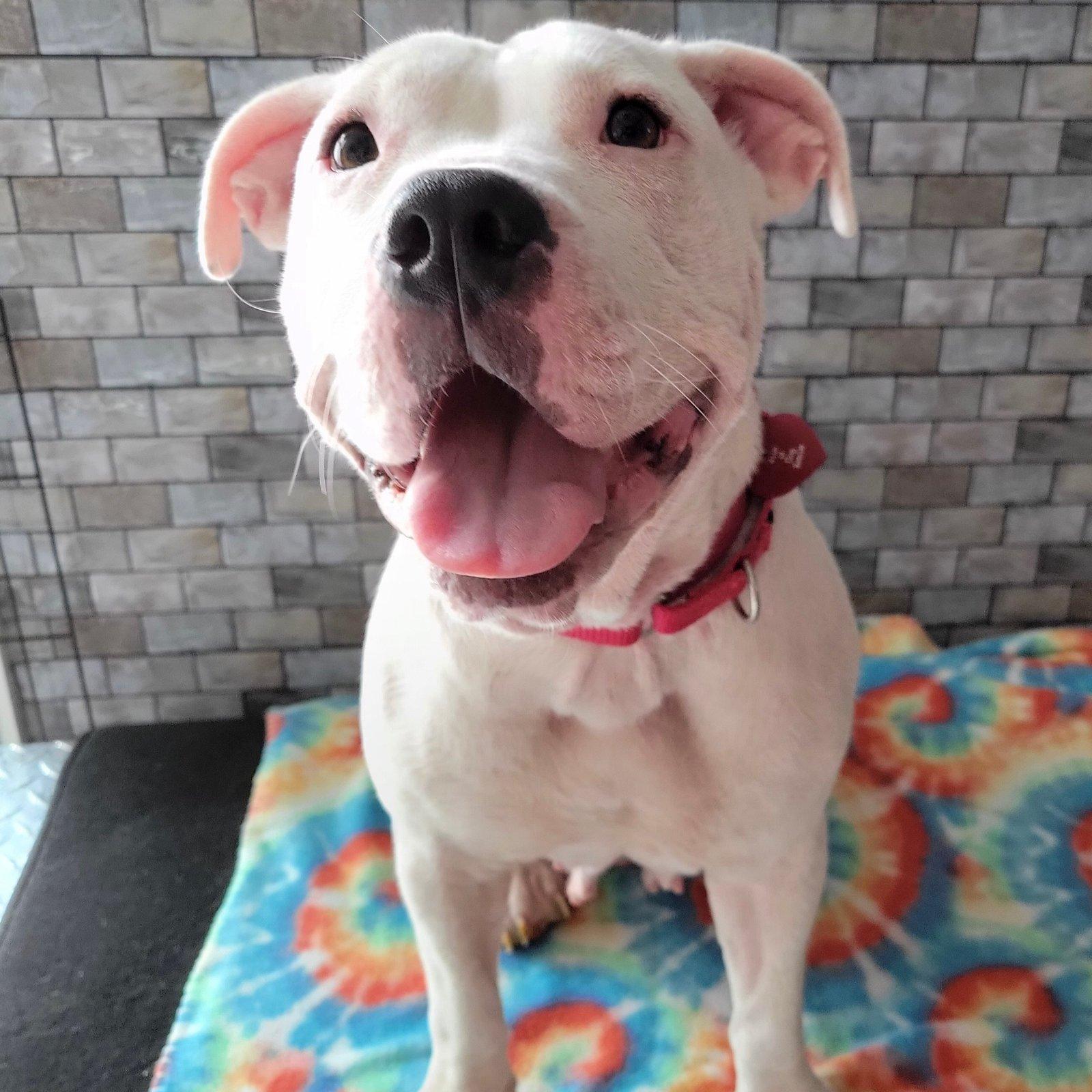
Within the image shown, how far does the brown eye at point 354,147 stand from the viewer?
0.80 m

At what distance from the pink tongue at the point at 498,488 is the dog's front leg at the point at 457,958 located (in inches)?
17.8

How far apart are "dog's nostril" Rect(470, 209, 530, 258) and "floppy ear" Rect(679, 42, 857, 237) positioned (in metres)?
0.41

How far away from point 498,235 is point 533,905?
1.04 metres

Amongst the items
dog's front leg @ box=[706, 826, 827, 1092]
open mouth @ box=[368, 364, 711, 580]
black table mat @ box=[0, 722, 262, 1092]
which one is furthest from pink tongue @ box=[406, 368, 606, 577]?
black table mat @ box=[0, 722, 262, 1092]

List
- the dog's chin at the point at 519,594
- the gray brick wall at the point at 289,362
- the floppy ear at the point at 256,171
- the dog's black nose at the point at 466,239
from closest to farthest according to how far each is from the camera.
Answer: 1. the dog's black nose at the point at 466,239
2. the dog's chin at the point at 519,594
3. the floppy ear at the point at 256,171
4. the gray brick wall at the point at 289,362

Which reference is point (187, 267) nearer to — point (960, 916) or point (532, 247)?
point (532, 247)

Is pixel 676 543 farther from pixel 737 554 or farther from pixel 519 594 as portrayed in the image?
pixel 519 594

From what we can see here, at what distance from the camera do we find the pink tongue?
67 centimetres

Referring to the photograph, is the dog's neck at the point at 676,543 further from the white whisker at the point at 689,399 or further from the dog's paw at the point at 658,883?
the dog's paw at the point at 658,883

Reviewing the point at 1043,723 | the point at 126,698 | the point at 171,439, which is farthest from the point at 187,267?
the point at 1043,723

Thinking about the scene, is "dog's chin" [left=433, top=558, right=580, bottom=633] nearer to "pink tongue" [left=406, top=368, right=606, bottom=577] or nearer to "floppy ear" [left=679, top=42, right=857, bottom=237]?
"pink tongue" [left=406, top=368, right=606, bottom=577]

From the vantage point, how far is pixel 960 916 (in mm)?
1350

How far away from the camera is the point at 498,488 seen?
677mm

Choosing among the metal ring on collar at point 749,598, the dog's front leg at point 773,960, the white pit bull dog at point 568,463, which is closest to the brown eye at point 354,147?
the white pit bull dog at point 568,463
